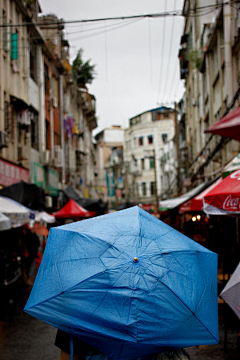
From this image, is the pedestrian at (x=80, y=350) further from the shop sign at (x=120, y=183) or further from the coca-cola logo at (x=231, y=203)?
the shop sign at (x=120, y=183)

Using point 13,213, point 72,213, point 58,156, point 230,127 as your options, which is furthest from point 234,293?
point 58,156

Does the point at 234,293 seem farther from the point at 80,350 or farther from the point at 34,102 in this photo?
the point at 34,102

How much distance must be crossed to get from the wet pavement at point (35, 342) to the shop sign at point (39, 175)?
14.4 m

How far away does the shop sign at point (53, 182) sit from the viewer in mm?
27552

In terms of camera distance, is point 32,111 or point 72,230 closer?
point 72,230

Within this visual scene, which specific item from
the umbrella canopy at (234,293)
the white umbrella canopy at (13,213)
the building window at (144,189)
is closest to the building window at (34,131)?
the white umbrella canopy at (13,213)

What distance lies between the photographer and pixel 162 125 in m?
70.6

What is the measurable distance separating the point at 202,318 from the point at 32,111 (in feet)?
73.1

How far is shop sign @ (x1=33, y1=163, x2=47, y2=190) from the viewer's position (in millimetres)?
24009

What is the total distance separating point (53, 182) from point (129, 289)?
26.3m

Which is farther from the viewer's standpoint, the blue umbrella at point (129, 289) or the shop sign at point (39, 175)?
the shop sign at point (39, 175)

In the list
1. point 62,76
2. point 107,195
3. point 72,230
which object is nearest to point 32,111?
point 62,76

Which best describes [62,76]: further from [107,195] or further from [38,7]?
[107,195]

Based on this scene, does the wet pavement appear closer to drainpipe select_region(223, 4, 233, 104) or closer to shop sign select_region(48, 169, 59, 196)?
drainpipe select_region(223, 4, 233, 104)
